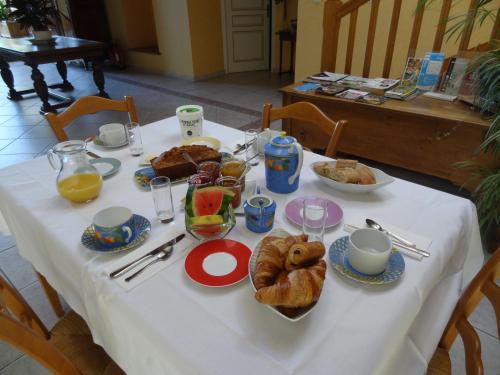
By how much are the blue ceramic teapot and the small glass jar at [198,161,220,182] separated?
15 centimetres

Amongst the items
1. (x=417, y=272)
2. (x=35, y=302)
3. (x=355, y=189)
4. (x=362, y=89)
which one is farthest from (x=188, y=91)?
(x=417, y=272)

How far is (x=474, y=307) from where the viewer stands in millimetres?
779

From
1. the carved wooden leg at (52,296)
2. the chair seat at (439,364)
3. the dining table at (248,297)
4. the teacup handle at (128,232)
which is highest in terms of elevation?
the teacup handle at (128,232)

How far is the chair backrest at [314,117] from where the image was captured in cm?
133

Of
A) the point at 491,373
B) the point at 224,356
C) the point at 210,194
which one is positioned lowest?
the point at 491,373

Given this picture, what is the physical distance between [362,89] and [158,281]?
1982mm

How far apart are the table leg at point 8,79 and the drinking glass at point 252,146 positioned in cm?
426

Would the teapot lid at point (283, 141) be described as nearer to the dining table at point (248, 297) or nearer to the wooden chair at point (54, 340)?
the dining table at point (248, 297)

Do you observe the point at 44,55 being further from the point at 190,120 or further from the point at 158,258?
the point at 158,258

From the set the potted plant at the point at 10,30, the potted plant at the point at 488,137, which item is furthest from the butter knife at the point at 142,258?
the potted plant at the point at 10,30

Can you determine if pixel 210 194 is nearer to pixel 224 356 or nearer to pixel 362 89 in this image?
pixel 224 356

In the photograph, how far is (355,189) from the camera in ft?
3.17

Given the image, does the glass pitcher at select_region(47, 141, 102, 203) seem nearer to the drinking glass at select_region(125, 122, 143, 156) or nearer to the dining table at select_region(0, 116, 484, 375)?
the dining table at select_region(0, 116, 484, 375)

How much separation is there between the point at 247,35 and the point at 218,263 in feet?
17.5
